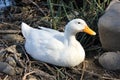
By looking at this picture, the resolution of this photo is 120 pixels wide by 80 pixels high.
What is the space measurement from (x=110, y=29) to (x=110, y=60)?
353 mm

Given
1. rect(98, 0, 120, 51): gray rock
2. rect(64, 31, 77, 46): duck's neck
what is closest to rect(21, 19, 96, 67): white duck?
rect(64, 31, 77, 46): duck's neck

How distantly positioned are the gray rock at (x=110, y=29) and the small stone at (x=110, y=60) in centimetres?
17

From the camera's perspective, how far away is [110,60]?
4793mm

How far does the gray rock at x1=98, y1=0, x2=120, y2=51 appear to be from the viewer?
488 cm

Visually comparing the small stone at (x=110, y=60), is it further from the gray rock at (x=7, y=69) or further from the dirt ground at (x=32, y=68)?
the gray rock at (x=7, y=69)

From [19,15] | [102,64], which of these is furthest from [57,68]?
[19,15]

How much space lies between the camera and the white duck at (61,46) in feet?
15.5

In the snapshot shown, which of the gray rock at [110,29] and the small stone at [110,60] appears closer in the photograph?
the small stone at [110,60]

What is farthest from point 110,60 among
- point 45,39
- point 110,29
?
point 45,39

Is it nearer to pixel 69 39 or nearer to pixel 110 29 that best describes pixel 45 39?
pixel 69 39

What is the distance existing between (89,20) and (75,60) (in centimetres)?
82

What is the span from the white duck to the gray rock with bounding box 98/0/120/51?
0.20 meters

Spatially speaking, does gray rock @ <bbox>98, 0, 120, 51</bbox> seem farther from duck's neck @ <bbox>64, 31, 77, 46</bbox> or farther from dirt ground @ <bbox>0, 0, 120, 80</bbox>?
duck's neck @ <bbox>64, 31, 77, 46</bbox>

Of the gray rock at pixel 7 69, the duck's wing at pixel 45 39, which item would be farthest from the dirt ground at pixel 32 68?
the duck's wing at pixel 45 39
